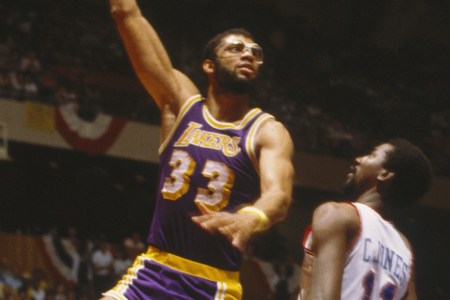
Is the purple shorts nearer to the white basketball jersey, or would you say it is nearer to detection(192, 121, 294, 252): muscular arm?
detection(192, 121, 294, 252): muscular arm

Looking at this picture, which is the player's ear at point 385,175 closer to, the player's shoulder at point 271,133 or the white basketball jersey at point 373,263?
the white basketball jersey at point 373,263

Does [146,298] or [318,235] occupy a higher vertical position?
[318,235]

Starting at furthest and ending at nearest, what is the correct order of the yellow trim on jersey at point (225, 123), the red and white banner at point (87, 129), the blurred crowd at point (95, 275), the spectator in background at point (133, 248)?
the red and white banner at point (87, 129)
the spectator in background at point (133, 248)
the blurred crowd at point (95, 275)
the yellow trim on jersey at point (225, 123)

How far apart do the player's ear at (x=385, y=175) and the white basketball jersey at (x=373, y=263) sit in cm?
18

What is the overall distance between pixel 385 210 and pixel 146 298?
1.30 m

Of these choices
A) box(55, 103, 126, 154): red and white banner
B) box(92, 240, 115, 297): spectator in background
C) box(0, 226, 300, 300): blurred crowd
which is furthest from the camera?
box(55, 103, 126, 154): red and white banner

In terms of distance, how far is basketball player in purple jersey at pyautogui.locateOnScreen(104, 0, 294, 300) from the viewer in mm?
4074

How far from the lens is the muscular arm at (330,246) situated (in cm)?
305

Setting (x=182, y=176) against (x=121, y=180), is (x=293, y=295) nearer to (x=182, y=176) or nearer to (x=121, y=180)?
(x=121, y=180)

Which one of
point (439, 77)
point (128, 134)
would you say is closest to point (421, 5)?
point (439, 77)

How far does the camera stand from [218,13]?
21422mm

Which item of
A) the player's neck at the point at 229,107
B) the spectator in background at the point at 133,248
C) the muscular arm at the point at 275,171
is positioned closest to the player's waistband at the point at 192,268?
the muscular arm at the point at 275,171

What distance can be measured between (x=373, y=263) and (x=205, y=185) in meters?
1.22

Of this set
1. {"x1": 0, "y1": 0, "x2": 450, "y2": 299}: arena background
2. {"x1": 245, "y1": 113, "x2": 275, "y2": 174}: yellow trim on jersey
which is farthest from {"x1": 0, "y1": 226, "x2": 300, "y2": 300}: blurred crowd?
{"x1": 245, "y1": 113, "x2": 275, "y2": 174}: yellow trim on jersey
